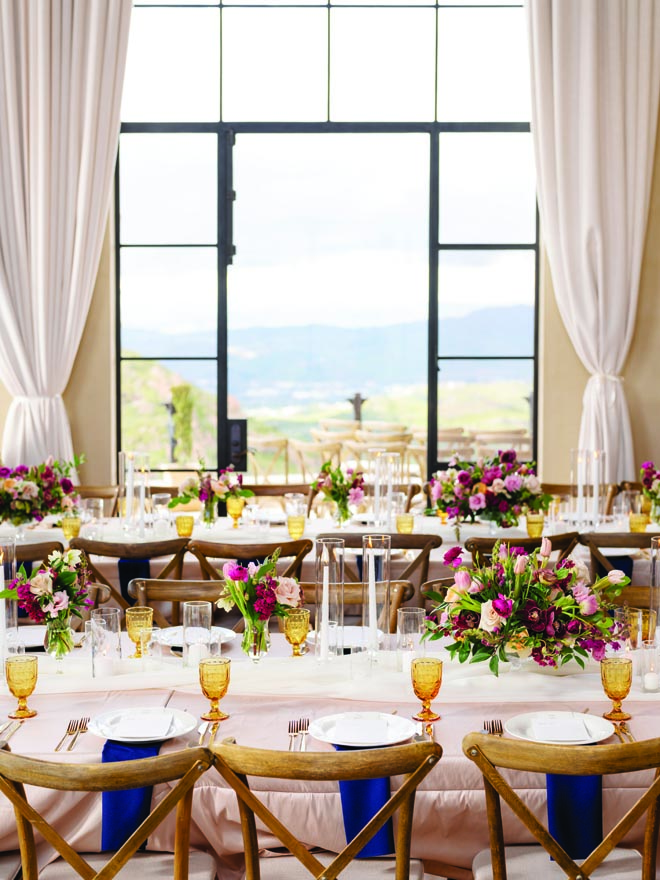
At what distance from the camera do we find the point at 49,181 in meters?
6.63

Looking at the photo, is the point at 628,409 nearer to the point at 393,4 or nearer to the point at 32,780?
the point at 393,4

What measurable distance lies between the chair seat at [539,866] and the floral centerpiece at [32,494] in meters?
3.17

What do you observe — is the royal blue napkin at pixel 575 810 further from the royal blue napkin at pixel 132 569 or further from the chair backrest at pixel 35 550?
the royal blue napkin at pixel 132 569

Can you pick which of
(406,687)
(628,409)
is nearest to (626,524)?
(628,409)

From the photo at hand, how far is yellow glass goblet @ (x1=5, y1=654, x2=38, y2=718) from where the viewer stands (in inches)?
97.9

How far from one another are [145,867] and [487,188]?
223 inches

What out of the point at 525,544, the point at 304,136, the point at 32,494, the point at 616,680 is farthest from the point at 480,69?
the point at 616,680

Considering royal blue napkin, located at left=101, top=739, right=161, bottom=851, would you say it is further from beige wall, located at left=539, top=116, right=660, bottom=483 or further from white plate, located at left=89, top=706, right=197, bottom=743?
beige wall, located at left=539, top=116, right=660, bottom=483

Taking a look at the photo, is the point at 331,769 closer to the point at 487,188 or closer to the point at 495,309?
the point at 487,188

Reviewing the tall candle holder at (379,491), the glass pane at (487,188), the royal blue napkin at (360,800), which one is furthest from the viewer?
the glass pane at (487,188)

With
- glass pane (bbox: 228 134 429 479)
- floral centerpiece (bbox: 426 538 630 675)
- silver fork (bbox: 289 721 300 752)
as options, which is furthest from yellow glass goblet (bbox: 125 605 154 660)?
glass pane (bbox: 228 134 429 479)

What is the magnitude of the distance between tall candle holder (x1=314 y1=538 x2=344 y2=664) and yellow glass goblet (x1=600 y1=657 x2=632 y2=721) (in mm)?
660

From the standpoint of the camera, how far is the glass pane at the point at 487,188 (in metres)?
7.09

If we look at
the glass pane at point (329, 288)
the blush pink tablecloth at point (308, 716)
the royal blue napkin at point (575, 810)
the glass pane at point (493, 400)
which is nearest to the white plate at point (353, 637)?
the blush pink tablecloth at point (308, 716)
